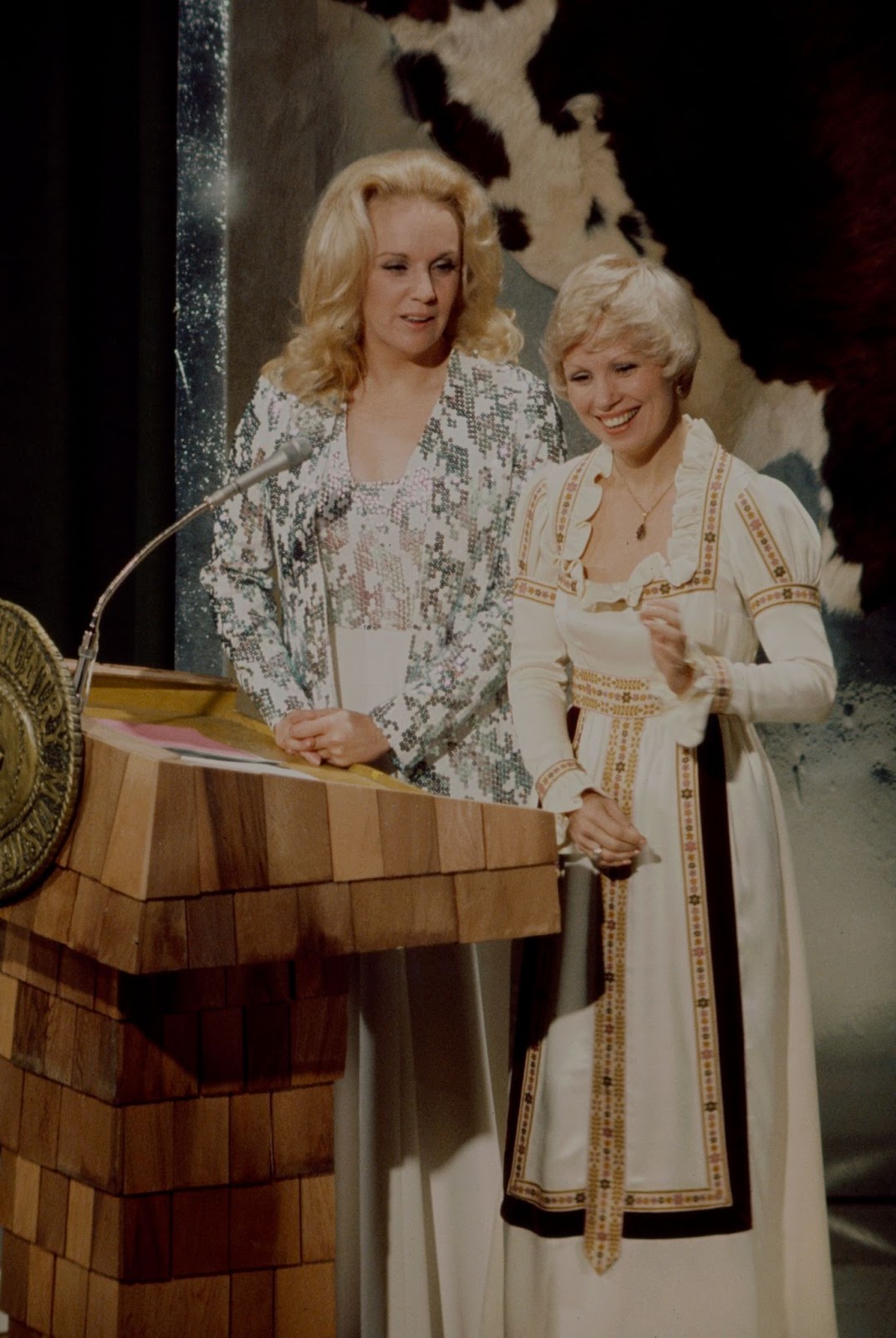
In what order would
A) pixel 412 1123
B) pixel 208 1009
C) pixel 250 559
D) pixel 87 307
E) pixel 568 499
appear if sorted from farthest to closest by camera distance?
pixel 87 307, pixel 250 559, pixel 412 1123, pixel 568 499, pixel 208 1009

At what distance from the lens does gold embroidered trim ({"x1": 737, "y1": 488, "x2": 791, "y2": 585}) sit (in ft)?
6.57

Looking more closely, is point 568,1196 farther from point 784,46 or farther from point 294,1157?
point 784,46

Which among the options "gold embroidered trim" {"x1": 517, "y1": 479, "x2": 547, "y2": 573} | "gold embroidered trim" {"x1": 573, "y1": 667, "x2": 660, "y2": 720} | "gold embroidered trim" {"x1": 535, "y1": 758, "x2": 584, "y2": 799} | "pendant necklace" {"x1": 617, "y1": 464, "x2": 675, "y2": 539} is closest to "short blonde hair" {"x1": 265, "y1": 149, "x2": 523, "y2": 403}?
"gold embroidered trim" {"x1": 517, "y1": 479, "x2": 547, "y2": 573}

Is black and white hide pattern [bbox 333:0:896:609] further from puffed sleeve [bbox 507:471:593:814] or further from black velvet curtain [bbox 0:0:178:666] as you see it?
puffed sleeve [bbox 507:471:593:814]

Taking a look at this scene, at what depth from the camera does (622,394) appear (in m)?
2.07

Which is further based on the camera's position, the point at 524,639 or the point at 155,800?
the point at 524,639

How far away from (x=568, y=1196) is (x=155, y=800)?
0.78m

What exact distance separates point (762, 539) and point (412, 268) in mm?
753

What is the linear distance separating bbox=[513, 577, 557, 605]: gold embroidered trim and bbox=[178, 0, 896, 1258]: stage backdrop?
1187 millimetres

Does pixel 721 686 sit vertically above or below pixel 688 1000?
above

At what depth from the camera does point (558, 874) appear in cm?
203

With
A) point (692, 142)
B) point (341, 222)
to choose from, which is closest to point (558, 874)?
point (341, 222)

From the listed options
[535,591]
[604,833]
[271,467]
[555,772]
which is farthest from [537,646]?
[271,467]

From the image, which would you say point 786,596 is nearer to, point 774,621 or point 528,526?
point 774,621
